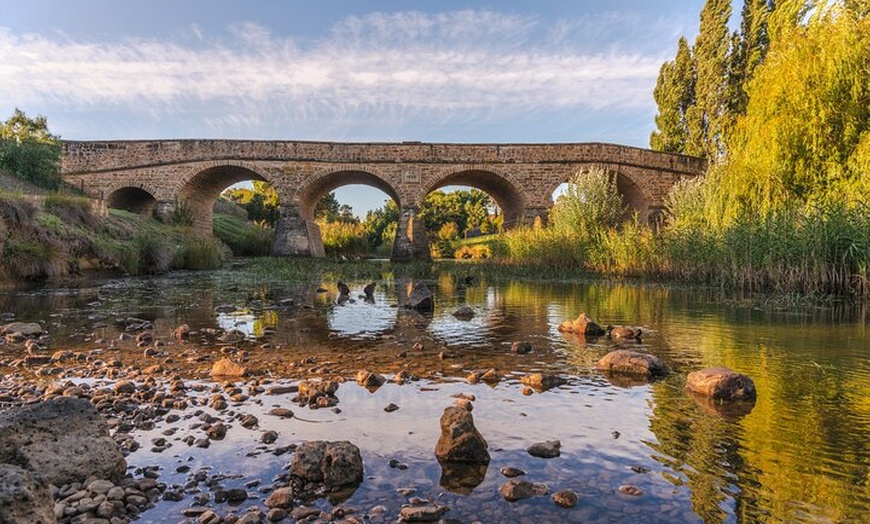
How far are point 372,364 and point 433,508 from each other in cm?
237

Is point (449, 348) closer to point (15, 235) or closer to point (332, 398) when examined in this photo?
point (332, 398)

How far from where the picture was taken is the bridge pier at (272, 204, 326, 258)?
26172 millimetres

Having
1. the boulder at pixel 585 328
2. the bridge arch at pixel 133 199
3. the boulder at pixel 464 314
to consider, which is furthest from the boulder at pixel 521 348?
the bridge arch at pixel 133 199

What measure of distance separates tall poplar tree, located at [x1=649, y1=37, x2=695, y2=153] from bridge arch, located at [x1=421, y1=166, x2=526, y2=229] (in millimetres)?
11054

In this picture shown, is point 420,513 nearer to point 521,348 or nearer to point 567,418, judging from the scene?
point 567,418

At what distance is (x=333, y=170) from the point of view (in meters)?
26.8

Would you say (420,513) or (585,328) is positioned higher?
(585,328)

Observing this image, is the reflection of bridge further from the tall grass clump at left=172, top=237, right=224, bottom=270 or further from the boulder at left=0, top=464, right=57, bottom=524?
the boulder at left=0, top=464, right=57, bottom=524

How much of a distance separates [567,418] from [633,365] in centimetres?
126

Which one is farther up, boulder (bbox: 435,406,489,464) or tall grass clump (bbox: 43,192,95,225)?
tall grass clump (bbox: 43,192,95,225)

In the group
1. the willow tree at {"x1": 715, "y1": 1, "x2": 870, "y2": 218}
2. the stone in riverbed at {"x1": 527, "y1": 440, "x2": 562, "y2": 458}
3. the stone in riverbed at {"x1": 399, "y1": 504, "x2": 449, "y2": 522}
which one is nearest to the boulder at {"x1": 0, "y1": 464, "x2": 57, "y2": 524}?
the stone in riverbed at {"x1": 399, "y1": 504, "x2": 449, "y2": 522}

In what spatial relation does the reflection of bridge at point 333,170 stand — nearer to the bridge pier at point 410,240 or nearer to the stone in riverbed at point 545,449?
the bridge pier at point 410,240

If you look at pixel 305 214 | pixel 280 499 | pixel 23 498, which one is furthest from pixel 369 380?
pixel 305 214

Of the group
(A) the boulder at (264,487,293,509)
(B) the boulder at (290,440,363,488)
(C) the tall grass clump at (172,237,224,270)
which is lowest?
(A) the boulder at (264,487,293,509)
